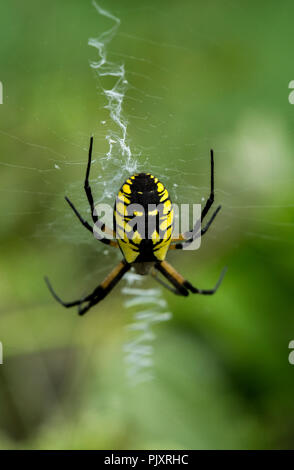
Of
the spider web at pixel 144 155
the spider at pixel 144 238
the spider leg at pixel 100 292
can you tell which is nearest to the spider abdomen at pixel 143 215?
the spider at pixel 144 238

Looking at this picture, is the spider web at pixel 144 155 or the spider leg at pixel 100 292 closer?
the spider web at pixel 144 155

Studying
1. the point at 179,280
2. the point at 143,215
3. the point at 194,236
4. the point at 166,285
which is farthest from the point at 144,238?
the point at 166,285

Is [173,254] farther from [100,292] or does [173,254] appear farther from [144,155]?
[144,155]

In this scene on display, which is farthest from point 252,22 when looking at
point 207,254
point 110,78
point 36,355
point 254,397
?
point 36,355

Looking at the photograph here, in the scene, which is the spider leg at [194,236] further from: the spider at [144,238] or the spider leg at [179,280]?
the spider leg at [179,280]

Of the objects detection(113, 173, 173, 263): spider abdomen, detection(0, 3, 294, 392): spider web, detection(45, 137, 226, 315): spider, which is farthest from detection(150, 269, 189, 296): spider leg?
detection(113, 173, 173, 263): spider abdomen

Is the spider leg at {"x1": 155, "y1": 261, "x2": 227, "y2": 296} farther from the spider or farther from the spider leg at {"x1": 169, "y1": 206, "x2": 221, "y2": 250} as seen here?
the spider leg at {"x1": 169, "y1": 206, "x2": 221, "y2": 250}
